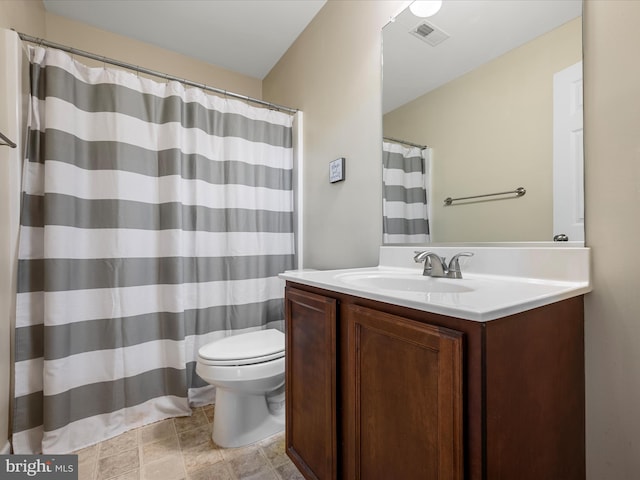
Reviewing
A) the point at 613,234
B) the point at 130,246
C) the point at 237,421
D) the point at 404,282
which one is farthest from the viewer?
the point at 130,246

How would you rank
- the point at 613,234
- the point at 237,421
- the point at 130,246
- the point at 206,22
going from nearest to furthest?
the point at 613,234 < the point at 237,421 < the point at 130,246 < the point at 206,22

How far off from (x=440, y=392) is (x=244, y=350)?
1032mm

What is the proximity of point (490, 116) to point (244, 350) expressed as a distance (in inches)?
56.8

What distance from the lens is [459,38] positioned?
1.21 m

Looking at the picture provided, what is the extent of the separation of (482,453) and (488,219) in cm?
79

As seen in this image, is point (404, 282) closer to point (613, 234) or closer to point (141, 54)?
point (613, 234)

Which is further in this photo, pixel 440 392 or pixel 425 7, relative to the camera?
pixel 425 7

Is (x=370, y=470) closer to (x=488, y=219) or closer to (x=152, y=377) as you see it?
(x=488, y=219)

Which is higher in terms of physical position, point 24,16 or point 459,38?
point 24,16

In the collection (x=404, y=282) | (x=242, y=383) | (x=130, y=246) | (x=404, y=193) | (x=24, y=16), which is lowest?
(x=242, y=383)

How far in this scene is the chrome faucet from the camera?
3.62 feet

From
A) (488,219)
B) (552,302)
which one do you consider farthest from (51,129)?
(552,302)

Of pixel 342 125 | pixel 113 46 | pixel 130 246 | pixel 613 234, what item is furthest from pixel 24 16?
pixel 613 234

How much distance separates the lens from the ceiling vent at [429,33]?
1.27 metres
